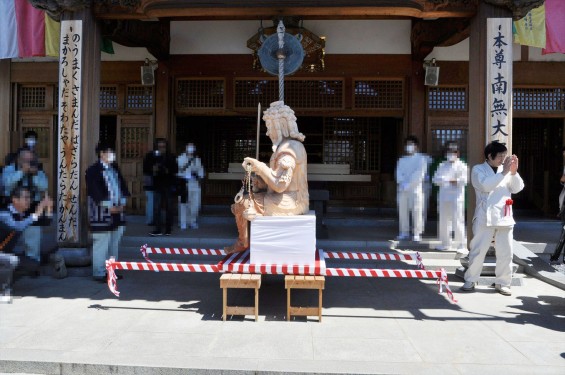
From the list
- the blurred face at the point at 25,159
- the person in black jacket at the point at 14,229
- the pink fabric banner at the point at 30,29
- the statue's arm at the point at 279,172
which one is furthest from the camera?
the pink fabric banner at the point at 30,29

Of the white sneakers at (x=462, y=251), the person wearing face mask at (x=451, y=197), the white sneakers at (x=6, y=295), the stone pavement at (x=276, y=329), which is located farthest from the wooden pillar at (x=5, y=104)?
the white sneakers at (x=462, y=251)

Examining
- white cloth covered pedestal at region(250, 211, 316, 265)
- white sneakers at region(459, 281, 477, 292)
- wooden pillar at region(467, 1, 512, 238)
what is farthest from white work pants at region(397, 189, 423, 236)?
white cloth covered pedestal at region(250, 211, 316, 265)

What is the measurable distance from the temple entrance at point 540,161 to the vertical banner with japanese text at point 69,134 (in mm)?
10744

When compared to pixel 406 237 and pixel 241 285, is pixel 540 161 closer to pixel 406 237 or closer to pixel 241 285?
pixel 406 237

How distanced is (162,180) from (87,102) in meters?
2.18

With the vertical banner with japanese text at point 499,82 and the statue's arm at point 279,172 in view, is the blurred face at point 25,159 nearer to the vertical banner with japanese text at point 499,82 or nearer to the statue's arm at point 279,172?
the statue's arm at point 279,172

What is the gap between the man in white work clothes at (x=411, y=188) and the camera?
8750 mm

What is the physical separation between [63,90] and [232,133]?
705 centimetres

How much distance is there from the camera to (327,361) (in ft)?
13.1

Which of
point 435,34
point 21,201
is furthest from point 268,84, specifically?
point 21,201

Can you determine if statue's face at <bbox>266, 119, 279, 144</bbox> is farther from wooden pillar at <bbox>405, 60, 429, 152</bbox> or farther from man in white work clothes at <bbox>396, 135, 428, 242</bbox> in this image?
wooden pillar at <bbox>405, 60, 429, 152</bbox>

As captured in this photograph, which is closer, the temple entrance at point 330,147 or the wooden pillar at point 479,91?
the wooden pillar at point 479,91

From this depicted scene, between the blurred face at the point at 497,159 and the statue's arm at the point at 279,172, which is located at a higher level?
the blurred face at the point at 497,159

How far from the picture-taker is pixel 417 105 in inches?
428
